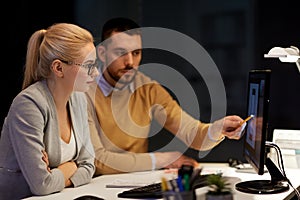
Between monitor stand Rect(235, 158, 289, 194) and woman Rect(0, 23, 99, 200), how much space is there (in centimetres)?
68

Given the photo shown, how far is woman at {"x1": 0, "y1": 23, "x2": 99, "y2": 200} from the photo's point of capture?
2.13 metres

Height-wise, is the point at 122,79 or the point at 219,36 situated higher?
the point at 219,36

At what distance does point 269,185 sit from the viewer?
2.20 metres

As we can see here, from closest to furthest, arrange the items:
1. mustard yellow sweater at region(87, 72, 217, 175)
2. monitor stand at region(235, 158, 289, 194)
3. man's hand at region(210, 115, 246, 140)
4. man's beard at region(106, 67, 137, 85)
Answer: monitor stand at region(235, 158, 289, 194) < man's hand at region(210, 115, 246, 140) < mustard yellow sweater at region(87, 72, 217, 175) < man's beard at region(106, 67, 137, 85)

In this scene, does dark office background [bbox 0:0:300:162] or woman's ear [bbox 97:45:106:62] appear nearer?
woman's ear [bbox 97:45:106:62]

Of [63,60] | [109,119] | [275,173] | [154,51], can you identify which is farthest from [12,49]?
[275,173]

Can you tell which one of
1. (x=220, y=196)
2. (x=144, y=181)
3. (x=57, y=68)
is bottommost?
(x=144, y=181)

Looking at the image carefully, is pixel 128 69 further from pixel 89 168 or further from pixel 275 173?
pixel 275 173

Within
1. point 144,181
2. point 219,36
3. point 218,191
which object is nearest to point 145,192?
point 144,181

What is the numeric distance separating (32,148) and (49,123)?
0.15 metres

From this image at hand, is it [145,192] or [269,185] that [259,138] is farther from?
[145,192]

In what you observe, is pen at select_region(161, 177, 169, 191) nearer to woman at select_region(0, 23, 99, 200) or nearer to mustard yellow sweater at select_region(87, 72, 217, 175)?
woman at select_region(0, 23, 99, 200)

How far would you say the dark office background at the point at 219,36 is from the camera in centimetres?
363

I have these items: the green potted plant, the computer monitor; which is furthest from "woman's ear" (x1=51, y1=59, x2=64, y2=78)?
the green potted plant
